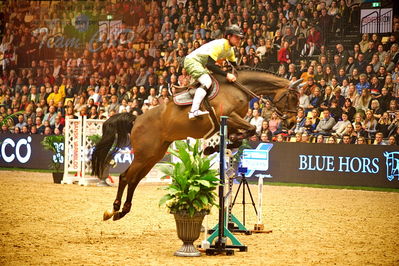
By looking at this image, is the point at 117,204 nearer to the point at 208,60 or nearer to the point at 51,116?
the point at 208,60

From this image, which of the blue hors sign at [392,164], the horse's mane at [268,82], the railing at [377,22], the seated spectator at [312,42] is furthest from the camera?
the seated spectator at [312,42]

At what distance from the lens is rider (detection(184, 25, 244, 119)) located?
9.48m

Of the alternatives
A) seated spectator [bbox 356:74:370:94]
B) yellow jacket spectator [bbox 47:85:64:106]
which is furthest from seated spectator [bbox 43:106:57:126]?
seated spectator [bbox 356:74:370:94]

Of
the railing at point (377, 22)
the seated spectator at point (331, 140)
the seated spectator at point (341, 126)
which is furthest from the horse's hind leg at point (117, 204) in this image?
the railing at point (377, 22)

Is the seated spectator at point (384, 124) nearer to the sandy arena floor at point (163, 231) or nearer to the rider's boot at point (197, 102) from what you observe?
the sandy arena floor at point (163, 231)

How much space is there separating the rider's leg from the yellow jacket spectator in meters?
15.7

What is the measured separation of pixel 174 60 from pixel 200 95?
13054 mm

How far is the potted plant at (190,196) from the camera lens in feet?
24.0

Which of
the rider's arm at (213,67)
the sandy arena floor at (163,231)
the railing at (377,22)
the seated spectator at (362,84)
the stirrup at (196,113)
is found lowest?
the sandy arena floor at (163,231)

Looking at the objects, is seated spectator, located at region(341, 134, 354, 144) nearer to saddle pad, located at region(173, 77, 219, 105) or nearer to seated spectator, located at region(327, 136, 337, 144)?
seated spectator, located at region(327, 136, 337, 144)

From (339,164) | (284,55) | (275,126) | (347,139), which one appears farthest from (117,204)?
(284,55)

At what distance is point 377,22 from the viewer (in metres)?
19.0

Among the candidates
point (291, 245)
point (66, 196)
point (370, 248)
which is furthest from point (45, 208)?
point (370, 248)

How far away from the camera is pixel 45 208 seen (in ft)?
38.3
